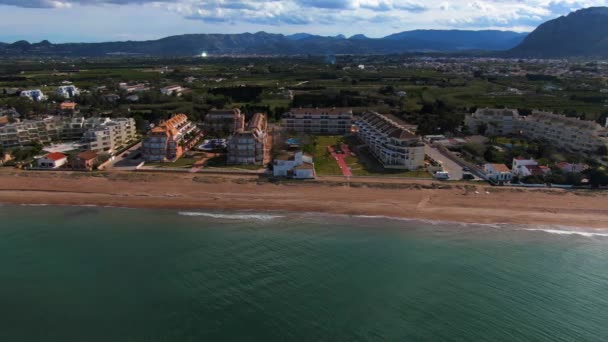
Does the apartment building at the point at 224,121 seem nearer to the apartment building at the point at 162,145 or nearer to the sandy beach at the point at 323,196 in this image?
the apartment building at the point at 162,145

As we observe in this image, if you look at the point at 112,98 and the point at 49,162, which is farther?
the point at 112,98

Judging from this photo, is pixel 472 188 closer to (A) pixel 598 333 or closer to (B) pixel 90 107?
(A) pixel 598 333

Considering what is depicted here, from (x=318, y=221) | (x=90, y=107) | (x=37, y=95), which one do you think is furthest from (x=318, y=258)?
(x=37, y=95)

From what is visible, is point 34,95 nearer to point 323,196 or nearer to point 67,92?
→ point 67,92

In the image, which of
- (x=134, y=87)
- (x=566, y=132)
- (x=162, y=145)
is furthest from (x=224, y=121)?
(x=134, y=87)

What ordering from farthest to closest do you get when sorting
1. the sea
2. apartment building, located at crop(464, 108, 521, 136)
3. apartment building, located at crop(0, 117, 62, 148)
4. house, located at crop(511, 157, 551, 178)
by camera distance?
1. apartment building, located at crop(464, 108, 521, 136)
2. apartment building, located at crop(0, 117, 62, 148)
3. house, located at crop(511, 157, 551, 178)
4. the sea

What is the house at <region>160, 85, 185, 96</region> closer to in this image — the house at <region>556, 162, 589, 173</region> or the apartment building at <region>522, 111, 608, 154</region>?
the apartment building at <region>522, 111, 608, 154</region>

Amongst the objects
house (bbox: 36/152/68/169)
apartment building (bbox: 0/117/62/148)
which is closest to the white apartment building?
apartment building (bbox: 0/117/62/148)
